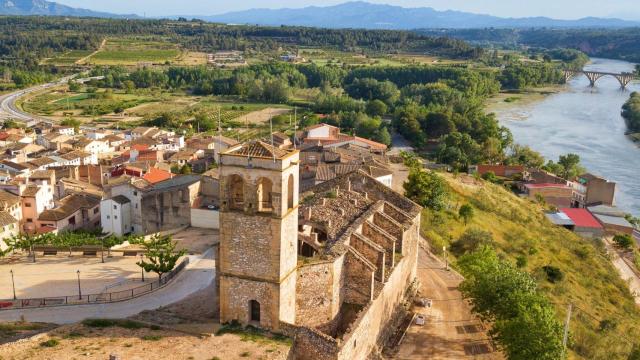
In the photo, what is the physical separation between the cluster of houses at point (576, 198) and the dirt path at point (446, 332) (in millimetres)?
22085

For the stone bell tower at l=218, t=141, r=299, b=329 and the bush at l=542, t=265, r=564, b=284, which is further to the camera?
the bush at l=542, t=265, r=564, b=284

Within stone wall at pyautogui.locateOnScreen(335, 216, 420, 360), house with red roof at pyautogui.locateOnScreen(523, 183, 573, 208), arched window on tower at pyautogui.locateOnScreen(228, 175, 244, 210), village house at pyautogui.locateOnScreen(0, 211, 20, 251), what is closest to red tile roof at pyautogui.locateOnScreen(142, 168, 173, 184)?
village house at pyautogui.locateOnScreen(0, 211, 20, 251)

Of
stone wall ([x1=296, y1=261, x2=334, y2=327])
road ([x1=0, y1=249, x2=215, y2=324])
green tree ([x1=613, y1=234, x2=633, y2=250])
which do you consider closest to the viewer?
stone wall ([x1=296, y1=261, x2=334, y2=327])

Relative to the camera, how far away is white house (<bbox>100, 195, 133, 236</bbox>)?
30422mm

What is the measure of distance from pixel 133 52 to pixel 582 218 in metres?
108

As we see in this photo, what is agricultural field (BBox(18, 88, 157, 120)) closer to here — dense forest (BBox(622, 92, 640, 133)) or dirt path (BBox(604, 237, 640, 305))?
dirt path (BBox(604, 237, 640, 305))

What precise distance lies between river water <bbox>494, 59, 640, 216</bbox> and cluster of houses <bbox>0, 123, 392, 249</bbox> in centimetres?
2323

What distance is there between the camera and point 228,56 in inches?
5290

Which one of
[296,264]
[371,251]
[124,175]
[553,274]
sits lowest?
[553,274]

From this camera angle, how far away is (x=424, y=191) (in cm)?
3278

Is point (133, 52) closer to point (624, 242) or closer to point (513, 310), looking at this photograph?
point (624, 242)

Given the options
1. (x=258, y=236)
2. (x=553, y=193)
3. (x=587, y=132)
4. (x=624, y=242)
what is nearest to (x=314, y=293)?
(x=258, y=236)

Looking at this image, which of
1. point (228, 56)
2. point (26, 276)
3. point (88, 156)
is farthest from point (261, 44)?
point (26, 276)

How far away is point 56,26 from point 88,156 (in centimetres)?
13715
